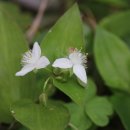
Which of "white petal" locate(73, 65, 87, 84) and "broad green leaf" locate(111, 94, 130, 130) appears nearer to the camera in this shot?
"white petal" locate(73, 65, 87, 84)

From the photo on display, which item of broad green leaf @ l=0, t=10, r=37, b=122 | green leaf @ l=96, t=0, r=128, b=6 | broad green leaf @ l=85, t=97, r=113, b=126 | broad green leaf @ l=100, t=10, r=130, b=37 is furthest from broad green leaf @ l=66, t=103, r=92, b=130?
green leaf @ l=96, t=0, r=128, b=6

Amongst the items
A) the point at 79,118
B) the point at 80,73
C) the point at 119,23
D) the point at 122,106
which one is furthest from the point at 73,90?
the point at 119,23

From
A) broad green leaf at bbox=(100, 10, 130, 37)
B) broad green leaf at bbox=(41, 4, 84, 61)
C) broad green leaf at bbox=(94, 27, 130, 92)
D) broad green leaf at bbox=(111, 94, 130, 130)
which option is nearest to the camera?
broad green leaf at bbox=(41, 4, 84, 61)

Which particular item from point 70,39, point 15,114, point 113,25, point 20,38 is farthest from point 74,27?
point 113,25

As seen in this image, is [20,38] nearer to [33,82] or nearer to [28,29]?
[33,82]

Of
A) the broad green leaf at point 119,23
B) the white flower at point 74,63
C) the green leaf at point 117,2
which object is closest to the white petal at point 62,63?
the white flower at point 74,63

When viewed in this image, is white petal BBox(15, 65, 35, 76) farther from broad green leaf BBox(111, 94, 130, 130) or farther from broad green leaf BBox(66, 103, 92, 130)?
broad green leaf BBox(111, 94, 130, 130)

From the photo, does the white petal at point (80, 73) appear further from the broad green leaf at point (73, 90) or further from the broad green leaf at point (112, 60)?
the broad green leaf at point (112, 60)
